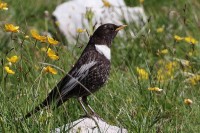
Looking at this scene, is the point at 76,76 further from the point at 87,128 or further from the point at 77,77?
the point at 87,128

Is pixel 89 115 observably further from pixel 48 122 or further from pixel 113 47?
pixel 113 47

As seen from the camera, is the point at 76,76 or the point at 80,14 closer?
the point at 76,76

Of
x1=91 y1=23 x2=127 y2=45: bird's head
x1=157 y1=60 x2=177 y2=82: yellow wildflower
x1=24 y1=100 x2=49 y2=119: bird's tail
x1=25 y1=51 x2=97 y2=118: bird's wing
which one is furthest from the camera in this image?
x1=157 y1=60 x2=177 y2=82: yellow wildflower

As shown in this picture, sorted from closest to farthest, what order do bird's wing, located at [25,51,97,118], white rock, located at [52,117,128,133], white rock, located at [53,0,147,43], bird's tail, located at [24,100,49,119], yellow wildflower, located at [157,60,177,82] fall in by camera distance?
white rock, located at [52,117,128,133] < bird's tail, located at [24,100,49,119] < bird's wing, located at [25,51,97,118] < yellow wildflower, located at [157,60,177,82] < white rock, located at [53,0,147,43]

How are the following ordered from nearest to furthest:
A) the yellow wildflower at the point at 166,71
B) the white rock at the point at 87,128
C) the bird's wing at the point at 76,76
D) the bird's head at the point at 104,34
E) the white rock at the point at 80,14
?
the white rock at the point at 87,128 → the bird's wing at the point at 76,76 → the bird's head at the point at 104,34 → the yellow wildflower at the point at 166,71 → the white rock at the point at 80,14

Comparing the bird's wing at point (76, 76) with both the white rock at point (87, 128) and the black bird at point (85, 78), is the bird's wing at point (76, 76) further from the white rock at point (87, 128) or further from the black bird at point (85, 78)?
the white rock at point (87, 128)

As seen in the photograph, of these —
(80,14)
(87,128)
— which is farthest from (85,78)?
(80,14)

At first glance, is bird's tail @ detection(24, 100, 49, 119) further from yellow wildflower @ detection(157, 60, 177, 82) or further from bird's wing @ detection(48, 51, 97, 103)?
yellow wildflower @ detection(157, 60, 177, 82)

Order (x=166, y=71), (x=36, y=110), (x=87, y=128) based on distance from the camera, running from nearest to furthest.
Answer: (x=87, y=128) < (x=36, y=110) < (x=166, y=71)

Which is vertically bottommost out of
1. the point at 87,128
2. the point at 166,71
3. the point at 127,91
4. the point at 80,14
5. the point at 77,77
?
the point at 80,14

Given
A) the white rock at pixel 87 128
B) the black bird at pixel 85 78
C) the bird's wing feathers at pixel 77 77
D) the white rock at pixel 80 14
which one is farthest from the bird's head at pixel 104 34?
the white rock at pixel 80 14

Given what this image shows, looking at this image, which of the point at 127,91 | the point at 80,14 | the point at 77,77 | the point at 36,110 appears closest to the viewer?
the point at 36,110

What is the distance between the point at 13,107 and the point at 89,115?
0.62 meters

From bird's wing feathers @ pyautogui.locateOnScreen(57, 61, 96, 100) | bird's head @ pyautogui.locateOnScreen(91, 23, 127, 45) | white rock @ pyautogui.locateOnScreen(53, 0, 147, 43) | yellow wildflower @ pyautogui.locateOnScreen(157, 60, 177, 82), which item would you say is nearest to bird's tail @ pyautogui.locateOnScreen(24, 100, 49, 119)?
bird's wing feathers @ pyautogui.locateOnScreen(57, 61, 96, 100)
